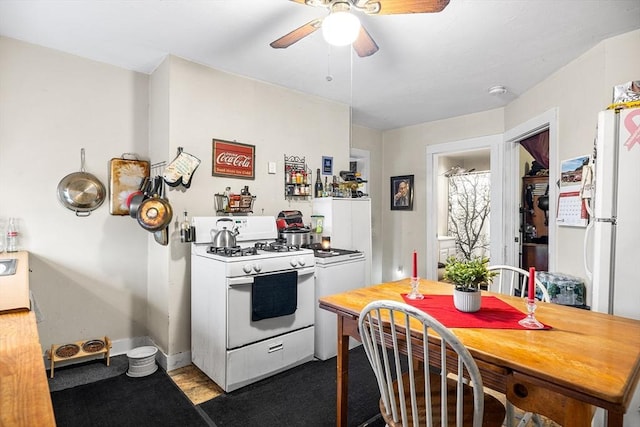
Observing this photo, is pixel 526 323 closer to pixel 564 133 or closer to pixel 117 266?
pixel 564 133

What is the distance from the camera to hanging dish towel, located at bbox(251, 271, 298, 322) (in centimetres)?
243

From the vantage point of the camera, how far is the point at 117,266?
115 inches

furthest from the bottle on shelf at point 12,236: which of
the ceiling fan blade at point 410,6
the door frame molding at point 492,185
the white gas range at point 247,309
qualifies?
the door frame molding at point 492,185

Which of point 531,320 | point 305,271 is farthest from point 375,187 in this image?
point 531,320

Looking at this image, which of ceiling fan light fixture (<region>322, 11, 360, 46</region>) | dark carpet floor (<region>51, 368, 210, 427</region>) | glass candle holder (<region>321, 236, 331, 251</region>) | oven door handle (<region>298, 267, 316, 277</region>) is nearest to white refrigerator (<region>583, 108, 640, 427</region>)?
ceiling fan light fixture (<region>322, 11, 360, 46</region>)

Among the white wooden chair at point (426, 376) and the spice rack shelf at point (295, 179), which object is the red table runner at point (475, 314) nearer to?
the white wooden chair at point (426, 376)

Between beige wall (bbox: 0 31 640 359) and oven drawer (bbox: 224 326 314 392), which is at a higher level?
beige wall (bbox: 0 31 640 359)

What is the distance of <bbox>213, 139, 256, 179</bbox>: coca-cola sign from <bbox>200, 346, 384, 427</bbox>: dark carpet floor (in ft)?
5.67

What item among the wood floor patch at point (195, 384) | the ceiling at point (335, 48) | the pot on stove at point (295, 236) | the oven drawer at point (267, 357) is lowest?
the wood floor patch at point (195, 384)

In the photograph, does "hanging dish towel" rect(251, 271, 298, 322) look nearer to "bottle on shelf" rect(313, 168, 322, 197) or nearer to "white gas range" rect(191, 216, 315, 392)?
"white gas range" rect(191, 216, 315, 392)

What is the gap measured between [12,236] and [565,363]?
330 centimetres

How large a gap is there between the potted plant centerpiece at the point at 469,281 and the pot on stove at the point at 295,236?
1844 millimetres

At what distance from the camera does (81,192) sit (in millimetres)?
2691

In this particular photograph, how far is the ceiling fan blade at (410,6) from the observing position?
1532 millimetres
